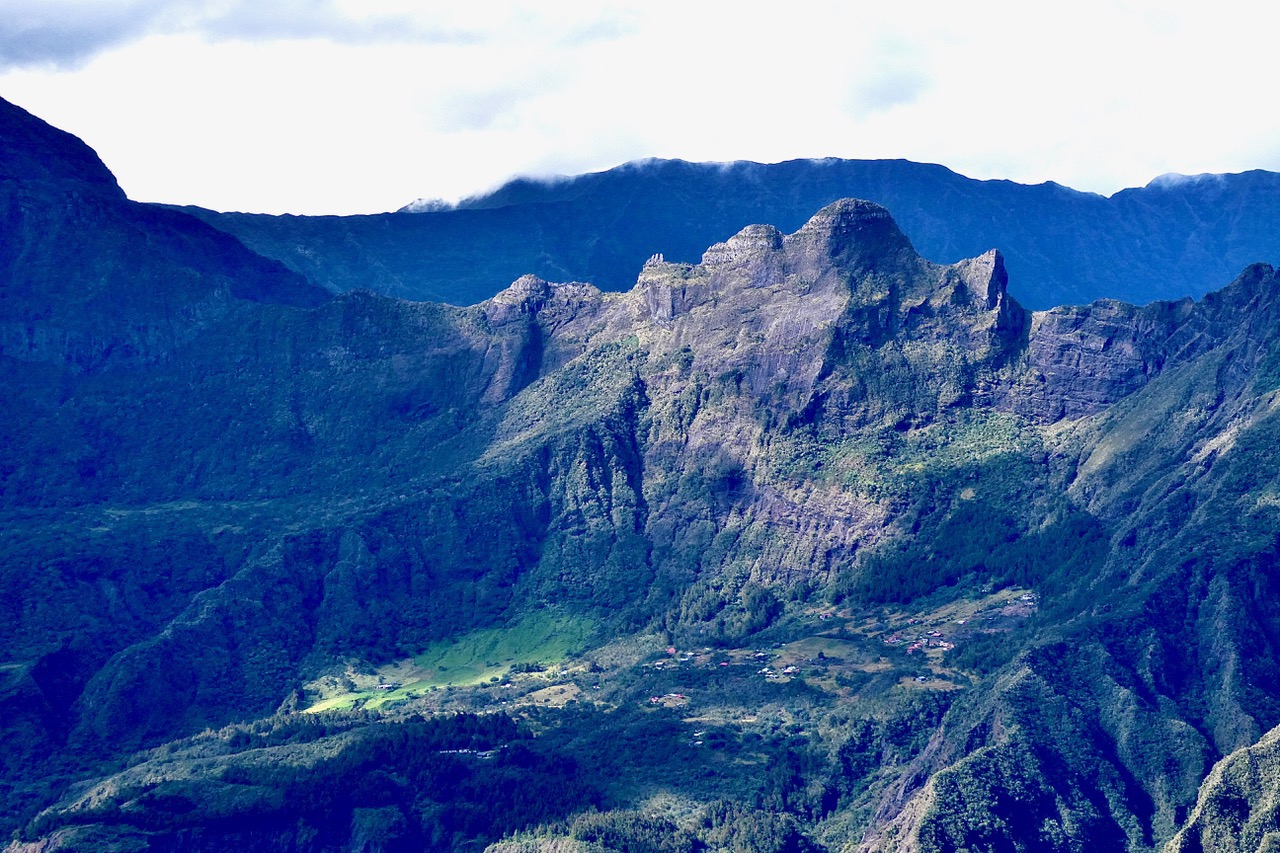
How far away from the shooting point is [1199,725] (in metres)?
182

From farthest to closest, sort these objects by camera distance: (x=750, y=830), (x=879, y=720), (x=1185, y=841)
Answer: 1. (x=879, y=720)
2. (x=750, y=830)
3. (x=1185, y=841)

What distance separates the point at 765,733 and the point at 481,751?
2266 cm

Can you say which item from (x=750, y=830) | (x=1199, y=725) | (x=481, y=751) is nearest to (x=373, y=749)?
(x=481, y=751)

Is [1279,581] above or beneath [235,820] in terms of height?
above

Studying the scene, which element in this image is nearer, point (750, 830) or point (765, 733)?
point (750, 830)

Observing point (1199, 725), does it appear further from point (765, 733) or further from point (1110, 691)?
point (765, 733)

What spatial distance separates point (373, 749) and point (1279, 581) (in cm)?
7227

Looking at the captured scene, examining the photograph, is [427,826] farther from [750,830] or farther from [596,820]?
[750,830]

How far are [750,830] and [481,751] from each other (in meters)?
27.6

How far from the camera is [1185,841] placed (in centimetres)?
16262

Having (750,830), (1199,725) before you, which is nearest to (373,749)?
(750,830)

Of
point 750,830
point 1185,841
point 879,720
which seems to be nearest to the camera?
point 1185,841

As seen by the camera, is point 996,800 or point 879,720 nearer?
point 996,800

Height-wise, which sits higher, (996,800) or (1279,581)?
(1279,581)
